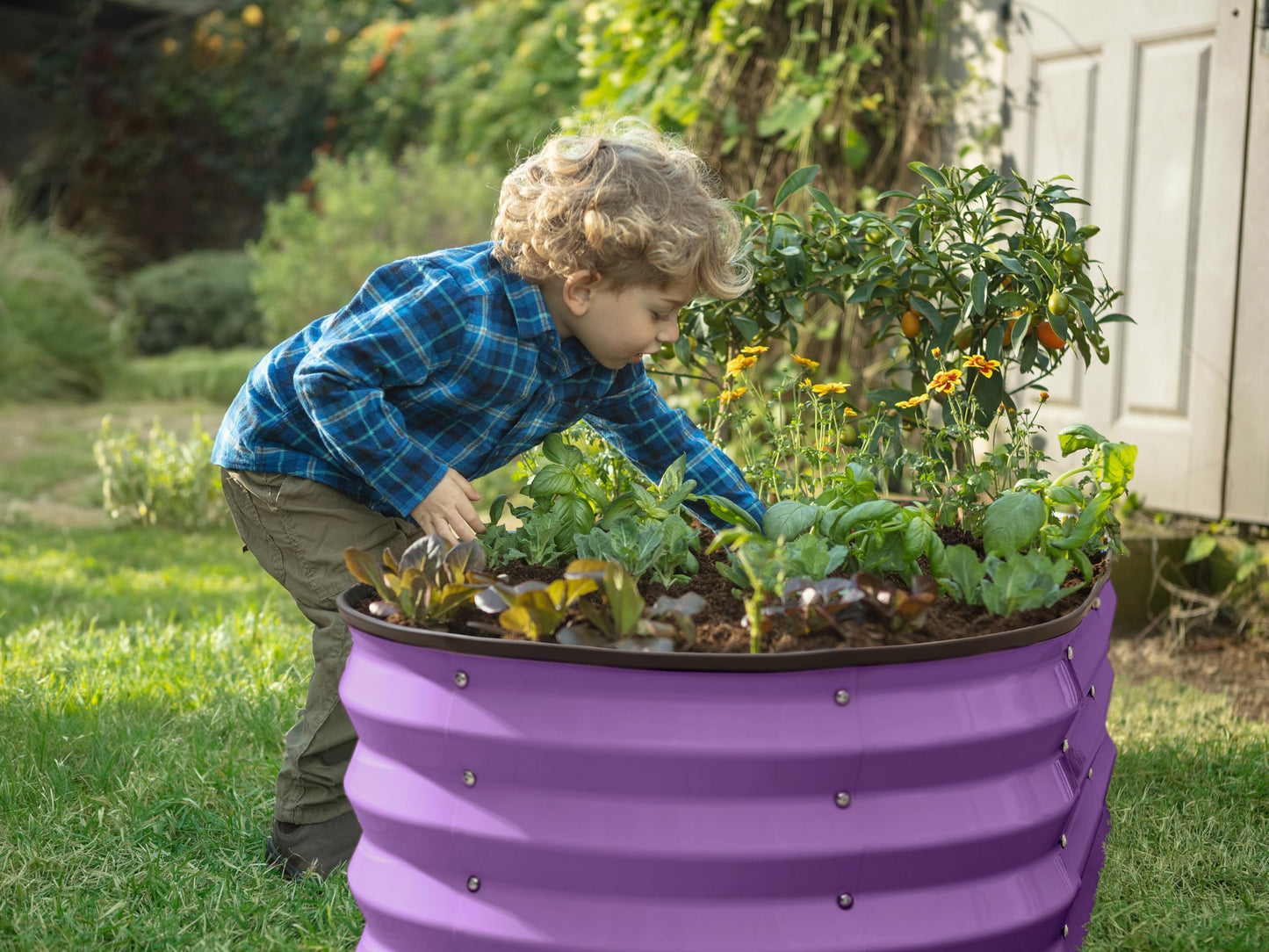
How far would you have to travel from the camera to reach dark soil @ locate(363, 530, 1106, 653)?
1.34 metres

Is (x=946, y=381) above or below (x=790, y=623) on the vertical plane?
above

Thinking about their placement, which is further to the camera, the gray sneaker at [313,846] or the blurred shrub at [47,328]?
the blurred shrub at [47,328]

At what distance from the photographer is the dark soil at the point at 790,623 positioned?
134 cm

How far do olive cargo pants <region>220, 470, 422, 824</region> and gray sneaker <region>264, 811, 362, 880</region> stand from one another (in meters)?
0.02

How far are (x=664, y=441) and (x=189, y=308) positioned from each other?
891 centimetres

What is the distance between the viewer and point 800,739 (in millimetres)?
1241

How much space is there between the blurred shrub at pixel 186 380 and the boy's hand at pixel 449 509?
20.1 feet

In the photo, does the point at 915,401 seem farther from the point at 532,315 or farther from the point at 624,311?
the point at 532,315

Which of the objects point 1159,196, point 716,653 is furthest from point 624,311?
point 1159,196

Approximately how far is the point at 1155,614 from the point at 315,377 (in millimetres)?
2872

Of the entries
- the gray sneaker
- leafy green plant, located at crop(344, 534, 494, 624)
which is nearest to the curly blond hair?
leafy green plant, located at crop(344, 534, 494, 624)

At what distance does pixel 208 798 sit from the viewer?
2205 millimetres

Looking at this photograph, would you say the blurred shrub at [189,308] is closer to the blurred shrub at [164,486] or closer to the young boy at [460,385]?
the blurred shrub at [164,486]

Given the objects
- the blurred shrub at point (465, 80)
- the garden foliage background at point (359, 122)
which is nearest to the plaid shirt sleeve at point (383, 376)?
the garden foliage background at point (359, 122)
